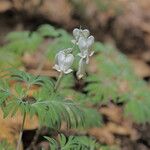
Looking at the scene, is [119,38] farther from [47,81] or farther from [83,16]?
[47,81]

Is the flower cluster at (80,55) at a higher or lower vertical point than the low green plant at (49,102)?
higher

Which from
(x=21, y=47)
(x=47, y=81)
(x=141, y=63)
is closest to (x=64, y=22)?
(x=141, y=63)

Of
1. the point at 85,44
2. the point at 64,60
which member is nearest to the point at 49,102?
the point at 64,60

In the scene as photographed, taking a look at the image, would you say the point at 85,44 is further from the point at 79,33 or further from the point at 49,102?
the point at 49,102

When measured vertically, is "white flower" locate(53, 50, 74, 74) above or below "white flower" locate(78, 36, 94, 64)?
below

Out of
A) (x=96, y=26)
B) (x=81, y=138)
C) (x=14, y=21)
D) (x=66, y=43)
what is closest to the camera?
(x=81, y=138)

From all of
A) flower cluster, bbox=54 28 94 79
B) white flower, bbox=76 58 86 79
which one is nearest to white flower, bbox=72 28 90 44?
flower cluster, bbox=54 28 94 79

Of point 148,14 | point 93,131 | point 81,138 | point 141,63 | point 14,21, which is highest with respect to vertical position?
point 148,14

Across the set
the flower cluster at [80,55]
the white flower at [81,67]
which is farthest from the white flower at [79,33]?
the white flower at [81,67]

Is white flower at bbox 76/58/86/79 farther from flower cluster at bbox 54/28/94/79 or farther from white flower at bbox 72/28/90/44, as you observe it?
white flower at bbox 72/28/90/44

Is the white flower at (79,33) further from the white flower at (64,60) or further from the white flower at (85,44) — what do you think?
the white flower at (64,60)

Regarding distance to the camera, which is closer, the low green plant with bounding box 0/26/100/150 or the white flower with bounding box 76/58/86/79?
the low green plant with bounding box 0/26/100/150
